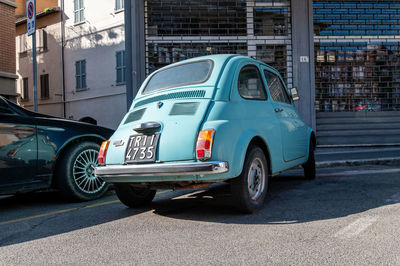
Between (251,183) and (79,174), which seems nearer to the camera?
(251,183)

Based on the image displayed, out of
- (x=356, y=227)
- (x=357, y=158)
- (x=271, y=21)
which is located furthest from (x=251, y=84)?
(x=271, y=21)

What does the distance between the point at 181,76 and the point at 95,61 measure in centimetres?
1914

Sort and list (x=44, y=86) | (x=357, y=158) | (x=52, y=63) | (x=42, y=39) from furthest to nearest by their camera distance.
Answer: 1. (x=44, y=86)
2. (x=42, y=39)
3. (x=52, y=63)
4. (x=357, y=158)

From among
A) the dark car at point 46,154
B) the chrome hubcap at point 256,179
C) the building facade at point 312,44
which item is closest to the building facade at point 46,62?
the building facade at point 312,44

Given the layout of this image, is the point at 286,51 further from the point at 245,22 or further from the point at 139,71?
A: the point at 139,71

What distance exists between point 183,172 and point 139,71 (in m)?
8.63

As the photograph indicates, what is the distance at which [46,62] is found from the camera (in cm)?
2581

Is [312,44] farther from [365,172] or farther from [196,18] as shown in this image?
[365,172]

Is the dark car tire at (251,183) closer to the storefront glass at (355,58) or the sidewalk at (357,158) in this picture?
the sidewalk at (357,158)

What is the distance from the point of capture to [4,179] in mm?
4516

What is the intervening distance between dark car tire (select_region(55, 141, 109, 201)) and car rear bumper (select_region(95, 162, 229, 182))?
1.22 m

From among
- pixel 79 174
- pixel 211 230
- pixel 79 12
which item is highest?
pixel 79 12

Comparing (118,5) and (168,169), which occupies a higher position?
(118,5)

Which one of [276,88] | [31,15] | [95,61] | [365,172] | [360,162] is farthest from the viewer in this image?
[95,61]
